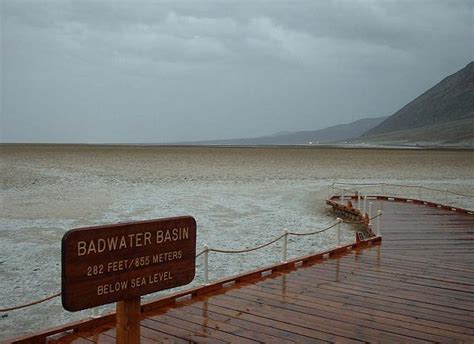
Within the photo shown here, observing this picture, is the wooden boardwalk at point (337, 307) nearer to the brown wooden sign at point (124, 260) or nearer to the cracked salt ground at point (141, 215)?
the brown wooden sign at point (124, 260)

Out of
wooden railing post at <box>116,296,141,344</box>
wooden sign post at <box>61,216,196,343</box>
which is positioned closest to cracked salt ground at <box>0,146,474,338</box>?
wooden railing post at <box>116,296,141,344</box>

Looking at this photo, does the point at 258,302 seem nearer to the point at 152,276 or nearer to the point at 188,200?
the point at 152,276

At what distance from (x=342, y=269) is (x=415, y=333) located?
3152 millimetres

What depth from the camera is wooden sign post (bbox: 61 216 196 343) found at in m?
3.69

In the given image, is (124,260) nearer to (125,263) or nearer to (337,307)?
(125,263)

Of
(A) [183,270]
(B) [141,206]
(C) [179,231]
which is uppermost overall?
(C) [179,231]

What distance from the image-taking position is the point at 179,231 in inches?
173

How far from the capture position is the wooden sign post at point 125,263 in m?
3.69

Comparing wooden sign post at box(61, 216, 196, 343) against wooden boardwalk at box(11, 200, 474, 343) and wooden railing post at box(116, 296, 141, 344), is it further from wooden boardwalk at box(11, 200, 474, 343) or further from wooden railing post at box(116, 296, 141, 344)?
wooden boardwalk at box(11, 200, 474, 343)

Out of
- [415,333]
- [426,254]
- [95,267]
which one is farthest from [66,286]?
[426,254]

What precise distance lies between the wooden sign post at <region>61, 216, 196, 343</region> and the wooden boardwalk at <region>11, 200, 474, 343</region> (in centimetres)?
137

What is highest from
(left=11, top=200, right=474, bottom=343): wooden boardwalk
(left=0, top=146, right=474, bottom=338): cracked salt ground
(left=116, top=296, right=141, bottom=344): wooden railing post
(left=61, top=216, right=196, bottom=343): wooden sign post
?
(left=61, top=216, right=196, bottom=343): wooden sign post

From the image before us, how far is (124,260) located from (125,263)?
31 mm

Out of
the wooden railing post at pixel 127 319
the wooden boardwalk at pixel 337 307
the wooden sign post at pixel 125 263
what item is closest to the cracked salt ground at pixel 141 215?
the wooden boardwalk at pixel 337 307
